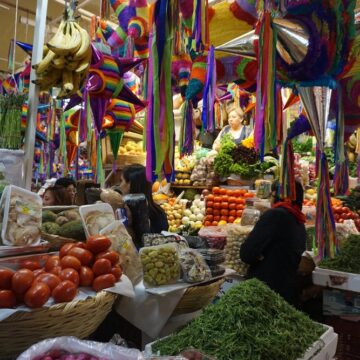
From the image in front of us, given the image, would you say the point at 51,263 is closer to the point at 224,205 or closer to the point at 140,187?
the point at 140,187

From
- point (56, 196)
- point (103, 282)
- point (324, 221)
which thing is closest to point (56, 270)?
point (103, 282)

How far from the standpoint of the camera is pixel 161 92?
1.43 metres

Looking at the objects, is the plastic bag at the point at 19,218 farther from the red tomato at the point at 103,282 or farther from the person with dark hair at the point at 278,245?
the person with dark hair at the point at 278,245

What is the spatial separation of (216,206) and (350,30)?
9.16 ft

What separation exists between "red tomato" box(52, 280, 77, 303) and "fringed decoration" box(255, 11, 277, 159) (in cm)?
95

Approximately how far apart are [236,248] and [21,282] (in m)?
2.18

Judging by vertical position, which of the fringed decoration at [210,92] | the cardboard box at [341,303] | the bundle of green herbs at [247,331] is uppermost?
the fringed decoration at [210,92]

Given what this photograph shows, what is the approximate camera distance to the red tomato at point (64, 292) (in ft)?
3.47

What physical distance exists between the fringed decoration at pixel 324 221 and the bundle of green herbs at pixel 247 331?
2.04ft

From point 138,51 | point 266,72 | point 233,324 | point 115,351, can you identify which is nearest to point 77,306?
point 115,351

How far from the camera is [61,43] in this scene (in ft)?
5.61

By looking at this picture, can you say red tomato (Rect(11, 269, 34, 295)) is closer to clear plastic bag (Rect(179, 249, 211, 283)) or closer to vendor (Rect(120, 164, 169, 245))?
clear plastic bag (Rect(179, 249, 211, 283))

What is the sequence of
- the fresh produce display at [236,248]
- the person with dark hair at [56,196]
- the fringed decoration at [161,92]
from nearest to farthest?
the fringed decoration at [161,92] < the fresh produce display at [236,248] < the person with dark hair at [56,196]

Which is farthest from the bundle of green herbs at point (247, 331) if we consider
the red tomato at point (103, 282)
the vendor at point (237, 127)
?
the vendor at point (237, 127)
